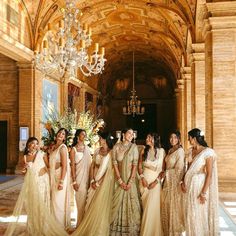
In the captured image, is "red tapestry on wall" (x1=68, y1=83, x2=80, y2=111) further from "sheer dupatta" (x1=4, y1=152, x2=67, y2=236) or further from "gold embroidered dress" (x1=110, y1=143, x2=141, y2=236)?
"gold embroidered dress" (x1=110, y1=143, x2=141, y2=236)

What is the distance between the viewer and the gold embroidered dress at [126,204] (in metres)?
4.77

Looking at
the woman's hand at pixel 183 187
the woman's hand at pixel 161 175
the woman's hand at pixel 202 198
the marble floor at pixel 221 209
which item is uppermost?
the woman's hand at pixel 161 175

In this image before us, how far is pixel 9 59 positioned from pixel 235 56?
9.00 m

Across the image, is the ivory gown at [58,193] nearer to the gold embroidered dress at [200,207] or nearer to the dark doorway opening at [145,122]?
the gold embroidered dress at [200,207]

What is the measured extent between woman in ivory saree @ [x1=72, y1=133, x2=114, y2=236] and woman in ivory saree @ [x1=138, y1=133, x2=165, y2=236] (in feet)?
1.54

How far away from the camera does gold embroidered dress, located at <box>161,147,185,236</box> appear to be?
473cm

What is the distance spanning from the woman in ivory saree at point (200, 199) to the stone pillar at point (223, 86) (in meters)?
3.60

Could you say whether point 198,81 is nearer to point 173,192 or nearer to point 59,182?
point 173,192

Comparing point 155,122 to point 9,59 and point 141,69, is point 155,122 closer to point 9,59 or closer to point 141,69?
point 141,69

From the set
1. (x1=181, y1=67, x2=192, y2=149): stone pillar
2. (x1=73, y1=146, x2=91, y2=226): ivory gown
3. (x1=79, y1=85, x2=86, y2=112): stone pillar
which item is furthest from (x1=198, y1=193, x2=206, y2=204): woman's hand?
(x1=79, y1=85, x2=86, y2=112): stone pillar

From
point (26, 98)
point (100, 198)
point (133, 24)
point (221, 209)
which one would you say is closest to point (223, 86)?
point (221, 209)

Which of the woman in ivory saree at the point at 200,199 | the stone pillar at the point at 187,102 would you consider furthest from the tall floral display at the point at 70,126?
the stone pillar at the point at 187,102

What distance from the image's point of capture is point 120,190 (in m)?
4.86

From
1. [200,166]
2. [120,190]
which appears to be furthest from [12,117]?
[200,166]
